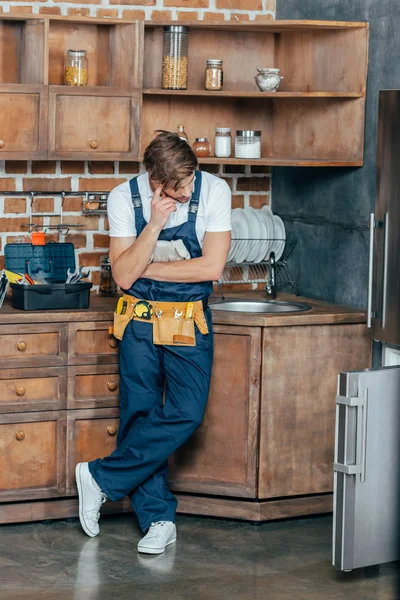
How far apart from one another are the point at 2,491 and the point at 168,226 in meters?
1.33

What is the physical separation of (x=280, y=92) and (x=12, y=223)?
140 cm

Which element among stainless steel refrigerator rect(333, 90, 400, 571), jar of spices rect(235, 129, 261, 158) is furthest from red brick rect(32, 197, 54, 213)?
stainless steel refrigerator rect(333, 90, 400, 571)

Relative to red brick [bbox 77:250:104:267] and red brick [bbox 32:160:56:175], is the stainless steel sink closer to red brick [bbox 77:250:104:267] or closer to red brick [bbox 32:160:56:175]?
red brick [bbox 77:250:104:267]

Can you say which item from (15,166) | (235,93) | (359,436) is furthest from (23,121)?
(359,436)

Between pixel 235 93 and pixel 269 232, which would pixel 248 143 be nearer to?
pixel 235 93

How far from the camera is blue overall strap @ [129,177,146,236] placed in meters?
4.20

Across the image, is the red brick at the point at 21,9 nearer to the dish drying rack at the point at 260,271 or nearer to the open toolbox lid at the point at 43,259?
the open toolbox lid at the point at 43,259

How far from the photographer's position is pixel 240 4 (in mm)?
5285

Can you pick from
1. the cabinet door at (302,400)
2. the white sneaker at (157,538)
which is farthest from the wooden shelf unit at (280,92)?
the white sneaker at (157,538)

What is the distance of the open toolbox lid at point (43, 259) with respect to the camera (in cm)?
483

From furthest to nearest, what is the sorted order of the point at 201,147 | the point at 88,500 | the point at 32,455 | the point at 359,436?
the point at 201,147 < the point at 32,455 < the point at 88,500 < the point at 359,436

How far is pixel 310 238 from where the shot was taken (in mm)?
5199

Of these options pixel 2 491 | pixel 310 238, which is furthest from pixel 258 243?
pixel 2 491

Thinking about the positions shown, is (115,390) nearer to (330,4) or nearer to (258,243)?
(258,243)
